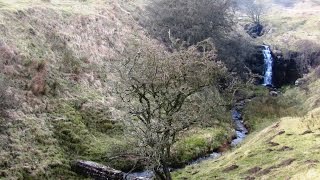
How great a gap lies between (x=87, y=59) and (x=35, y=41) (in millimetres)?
6907

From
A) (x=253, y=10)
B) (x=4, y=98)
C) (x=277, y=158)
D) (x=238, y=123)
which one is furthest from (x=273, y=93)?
(x=253, y=10)

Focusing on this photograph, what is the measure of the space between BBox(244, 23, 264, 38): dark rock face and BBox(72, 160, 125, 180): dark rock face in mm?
83236

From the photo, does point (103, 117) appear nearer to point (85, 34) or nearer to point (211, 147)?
point (211, 147)

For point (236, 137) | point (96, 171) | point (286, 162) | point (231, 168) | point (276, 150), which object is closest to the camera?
point (286, 162)

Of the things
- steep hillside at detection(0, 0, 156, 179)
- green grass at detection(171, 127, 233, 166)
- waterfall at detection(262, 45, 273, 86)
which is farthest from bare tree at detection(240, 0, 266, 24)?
green grass at detection(171, 127, 233, 166)

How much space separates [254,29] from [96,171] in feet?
291

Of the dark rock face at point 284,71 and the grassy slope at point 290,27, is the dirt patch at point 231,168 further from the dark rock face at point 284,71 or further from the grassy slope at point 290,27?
the grassy slope at point 290,27

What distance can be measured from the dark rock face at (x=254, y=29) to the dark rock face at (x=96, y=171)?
83.2 meters

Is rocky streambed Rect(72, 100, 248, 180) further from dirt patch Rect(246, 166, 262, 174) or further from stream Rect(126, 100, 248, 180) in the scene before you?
dirt patch Rect(246, 166, 262, 174)

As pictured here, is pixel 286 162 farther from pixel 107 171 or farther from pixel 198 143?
pixel 198 143


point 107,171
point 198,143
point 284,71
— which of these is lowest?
point 198,143

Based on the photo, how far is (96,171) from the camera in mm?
36844

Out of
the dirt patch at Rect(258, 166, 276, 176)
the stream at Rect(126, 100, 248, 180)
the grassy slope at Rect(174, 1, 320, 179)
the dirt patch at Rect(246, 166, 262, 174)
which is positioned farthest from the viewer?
the stream at Rect(126, 100, 248, 180)

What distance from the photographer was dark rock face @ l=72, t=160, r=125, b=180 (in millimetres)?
35469
